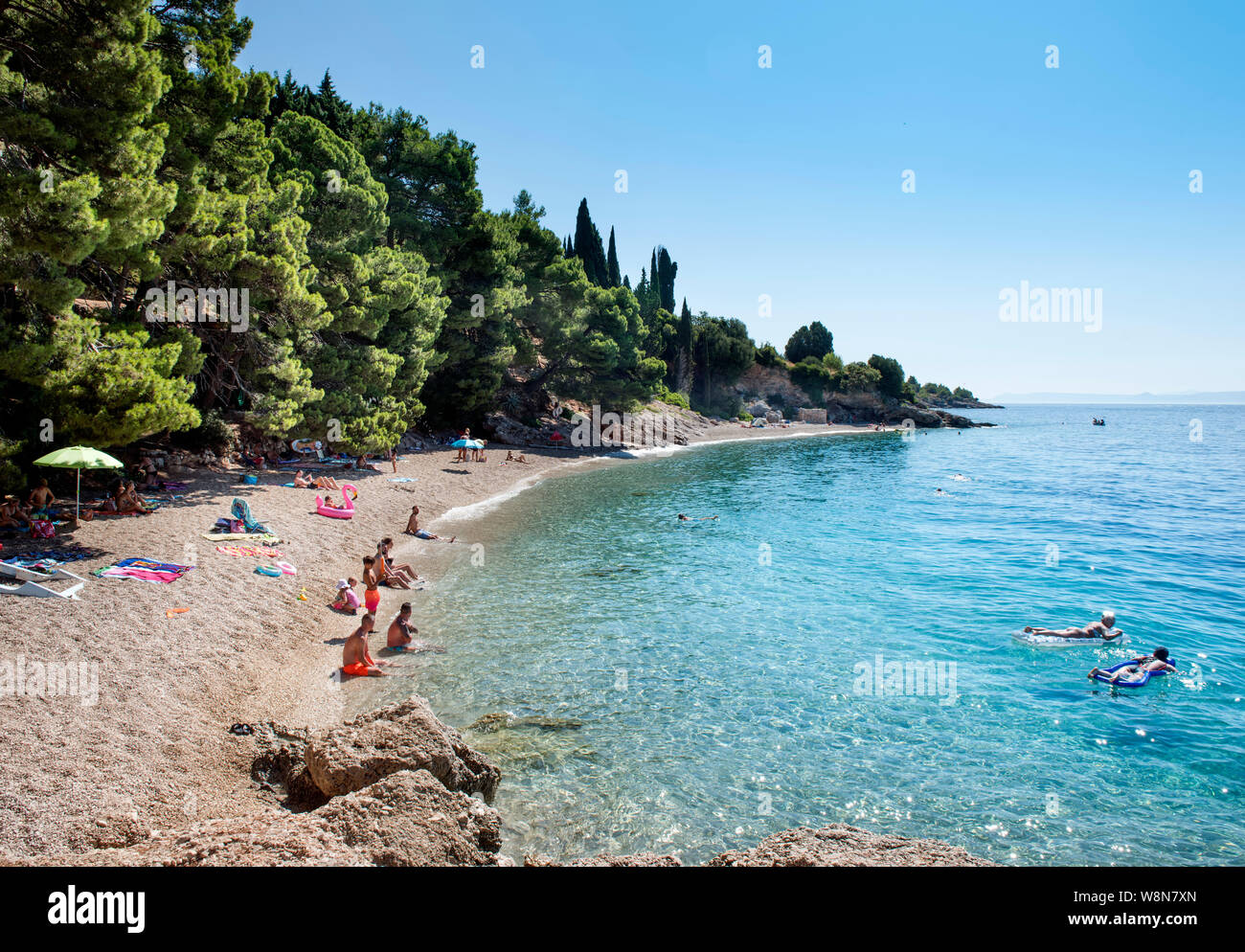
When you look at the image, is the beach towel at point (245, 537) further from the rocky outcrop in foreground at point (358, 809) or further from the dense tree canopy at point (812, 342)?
the dense tree canopy at point (812, 342)

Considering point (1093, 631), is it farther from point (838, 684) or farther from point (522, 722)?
point (522, 722)

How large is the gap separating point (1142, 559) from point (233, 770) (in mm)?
31860

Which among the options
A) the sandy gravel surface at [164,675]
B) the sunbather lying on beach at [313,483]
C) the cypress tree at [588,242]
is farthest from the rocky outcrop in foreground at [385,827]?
the cypress tree at [588,242]

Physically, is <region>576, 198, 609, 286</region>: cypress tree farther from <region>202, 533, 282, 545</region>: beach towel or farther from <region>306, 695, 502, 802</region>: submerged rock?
<region>306, 695, 502, 802</region>: submerged rock

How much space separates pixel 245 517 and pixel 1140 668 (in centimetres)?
2409

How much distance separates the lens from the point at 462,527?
1096 inches

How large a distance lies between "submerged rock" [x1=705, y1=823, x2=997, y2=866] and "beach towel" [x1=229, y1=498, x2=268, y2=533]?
17487mm

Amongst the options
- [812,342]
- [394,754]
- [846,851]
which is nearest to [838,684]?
[846,851]

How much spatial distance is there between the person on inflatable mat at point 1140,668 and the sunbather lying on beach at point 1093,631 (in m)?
1.53

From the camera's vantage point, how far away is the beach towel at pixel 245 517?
63.8 feet

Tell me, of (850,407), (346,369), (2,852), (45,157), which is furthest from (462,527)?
(850,407)

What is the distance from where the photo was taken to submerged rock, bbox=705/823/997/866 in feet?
20.6

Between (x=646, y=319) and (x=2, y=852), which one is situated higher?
(x=646, y=319)
